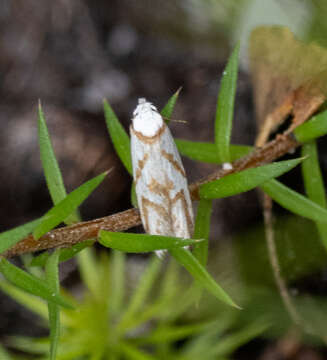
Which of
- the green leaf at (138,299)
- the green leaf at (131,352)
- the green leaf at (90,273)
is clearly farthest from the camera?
the green leaf at (90,273)

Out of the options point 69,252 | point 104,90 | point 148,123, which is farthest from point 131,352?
point 104,90

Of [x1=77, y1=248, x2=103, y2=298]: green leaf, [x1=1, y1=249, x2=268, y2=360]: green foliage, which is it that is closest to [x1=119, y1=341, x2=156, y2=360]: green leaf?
[x1=1, y1=249, x2=268, y2=360]: green foliage

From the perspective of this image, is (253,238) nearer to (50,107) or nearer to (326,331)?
(326,331)

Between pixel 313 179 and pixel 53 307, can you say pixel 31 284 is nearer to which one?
pixel 53 307

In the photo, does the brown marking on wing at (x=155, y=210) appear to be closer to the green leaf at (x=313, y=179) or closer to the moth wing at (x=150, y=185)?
the moth wing at (x=150, y=185)

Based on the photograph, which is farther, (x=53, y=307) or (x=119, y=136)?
(x=119, y=136)

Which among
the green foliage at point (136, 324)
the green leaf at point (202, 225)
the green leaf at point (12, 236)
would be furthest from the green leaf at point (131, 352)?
the green leaf at point (12, 236)
